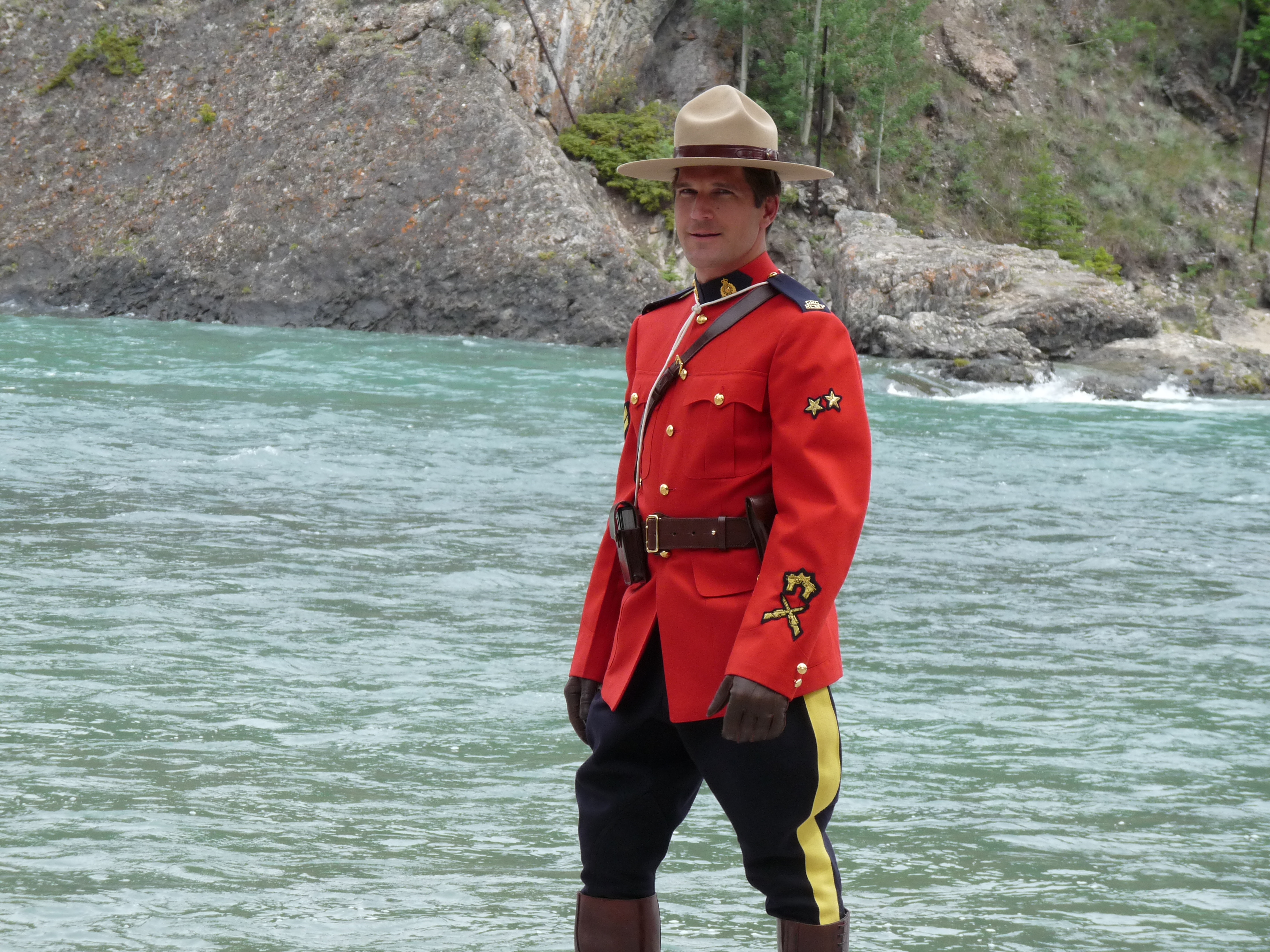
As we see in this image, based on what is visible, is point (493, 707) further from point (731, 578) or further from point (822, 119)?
point (822, 119)

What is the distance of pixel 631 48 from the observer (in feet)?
104

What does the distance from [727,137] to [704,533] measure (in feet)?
2.49

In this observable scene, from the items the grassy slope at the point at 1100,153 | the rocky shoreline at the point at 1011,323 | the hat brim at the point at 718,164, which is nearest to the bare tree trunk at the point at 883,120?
the grassy slope at the point at 1100,153

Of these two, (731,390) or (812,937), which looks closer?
(812,937)

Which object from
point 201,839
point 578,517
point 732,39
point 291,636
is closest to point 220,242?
point 732,39

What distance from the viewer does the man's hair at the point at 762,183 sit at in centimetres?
275

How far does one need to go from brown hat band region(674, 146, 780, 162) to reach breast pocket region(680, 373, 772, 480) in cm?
41

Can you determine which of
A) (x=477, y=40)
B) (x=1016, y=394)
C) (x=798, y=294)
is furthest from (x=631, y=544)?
(x=477, y=40)

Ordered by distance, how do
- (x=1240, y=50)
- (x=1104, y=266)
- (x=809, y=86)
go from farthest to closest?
(x=1240, y=50) → (x=809, y=86) → (x=1104, y=266)

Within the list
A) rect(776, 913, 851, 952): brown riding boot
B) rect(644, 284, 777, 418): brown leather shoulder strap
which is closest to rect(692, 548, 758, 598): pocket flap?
rect(644, 284, 777, 418): brown leather shoulder strap

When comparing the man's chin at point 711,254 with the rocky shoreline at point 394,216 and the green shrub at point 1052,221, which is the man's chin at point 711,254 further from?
the green shrub at point 1052,221

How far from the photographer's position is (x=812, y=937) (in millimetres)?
2562

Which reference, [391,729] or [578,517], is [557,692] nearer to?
[391,729]

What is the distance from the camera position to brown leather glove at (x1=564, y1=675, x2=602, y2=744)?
2.91 meters
